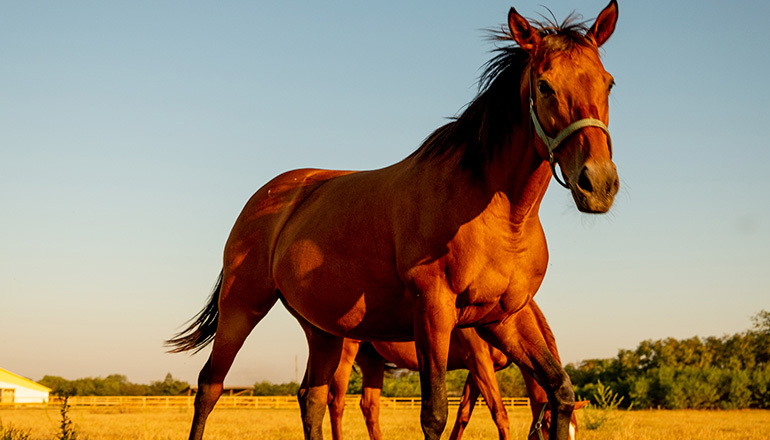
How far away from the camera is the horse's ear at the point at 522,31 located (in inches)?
158

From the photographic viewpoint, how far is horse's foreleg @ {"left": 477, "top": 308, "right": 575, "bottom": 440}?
4.61 meters

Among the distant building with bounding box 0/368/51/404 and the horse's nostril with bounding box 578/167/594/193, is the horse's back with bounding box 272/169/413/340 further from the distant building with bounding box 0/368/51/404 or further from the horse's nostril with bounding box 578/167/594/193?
the distant building with bounding box 0/368/51/404

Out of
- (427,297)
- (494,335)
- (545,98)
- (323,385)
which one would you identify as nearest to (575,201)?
(545,98)

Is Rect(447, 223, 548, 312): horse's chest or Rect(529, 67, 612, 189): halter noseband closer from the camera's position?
Rect(529, 67, 612, 189): halter noseband

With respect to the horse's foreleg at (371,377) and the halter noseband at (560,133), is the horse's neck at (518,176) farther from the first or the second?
the horse's foreleg at (371,377)

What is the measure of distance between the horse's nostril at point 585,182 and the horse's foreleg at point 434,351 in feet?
3.76

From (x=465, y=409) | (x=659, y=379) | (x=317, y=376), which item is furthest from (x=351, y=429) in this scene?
(x=659, y=379)

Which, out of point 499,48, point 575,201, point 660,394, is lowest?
point 660,394

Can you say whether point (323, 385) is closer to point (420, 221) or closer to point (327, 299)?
point (327, 299)

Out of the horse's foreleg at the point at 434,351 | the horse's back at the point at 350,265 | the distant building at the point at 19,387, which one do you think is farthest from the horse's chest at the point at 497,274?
the distant building at the point at 19,387

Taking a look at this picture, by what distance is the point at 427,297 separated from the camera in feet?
13.8

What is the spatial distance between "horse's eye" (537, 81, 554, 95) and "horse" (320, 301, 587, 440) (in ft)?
13.2

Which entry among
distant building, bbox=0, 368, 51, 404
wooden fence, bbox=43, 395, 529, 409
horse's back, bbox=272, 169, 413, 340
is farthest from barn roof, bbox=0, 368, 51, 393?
horse's back, bbox=272, 169, 413, 340

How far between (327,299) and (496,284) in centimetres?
142
